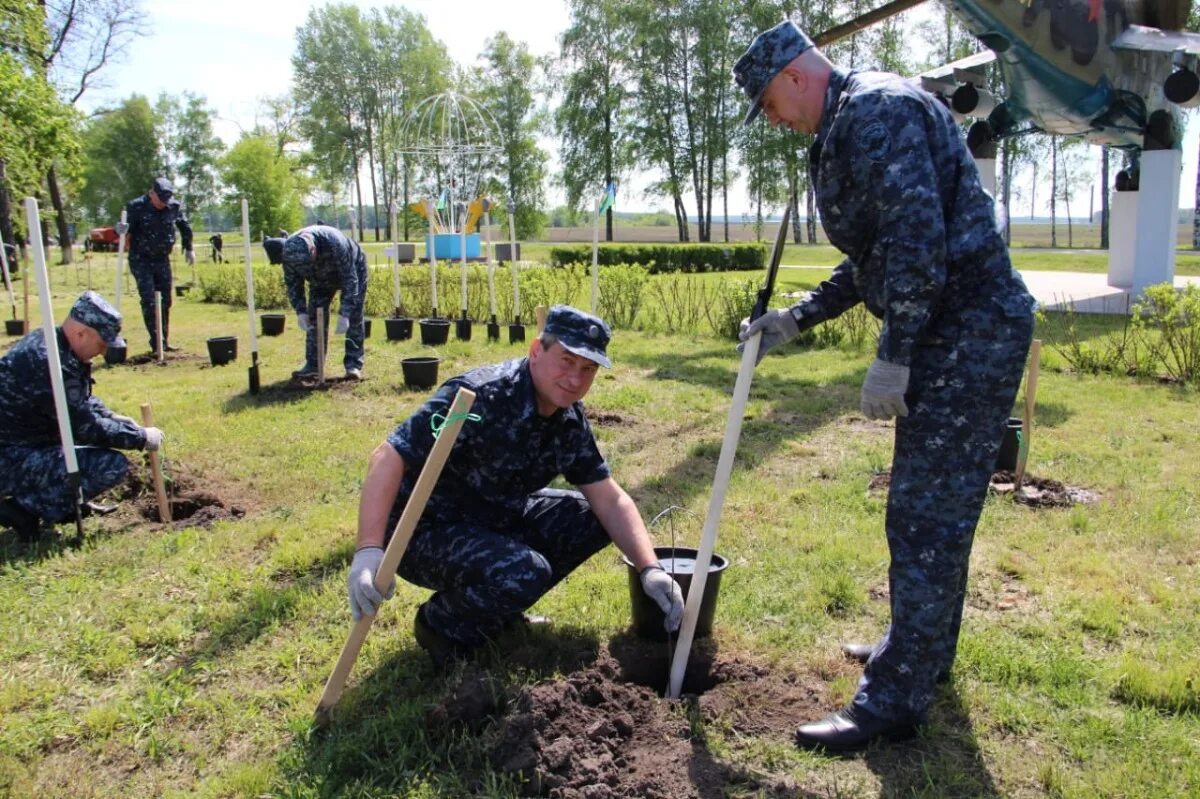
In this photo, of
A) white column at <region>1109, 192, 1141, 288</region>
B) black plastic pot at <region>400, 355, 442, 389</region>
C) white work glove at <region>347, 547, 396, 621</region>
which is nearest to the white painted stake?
white work glove at <region>347, 547, 396, 621</region>

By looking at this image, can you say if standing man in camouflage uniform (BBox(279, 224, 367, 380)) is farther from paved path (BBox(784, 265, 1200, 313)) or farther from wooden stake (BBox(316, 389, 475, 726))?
paved path (BBox(784, 265, 1200, 313))

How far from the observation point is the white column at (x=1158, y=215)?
12.2 m

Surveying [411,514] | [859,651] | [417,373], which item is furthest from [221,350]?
[859,651]

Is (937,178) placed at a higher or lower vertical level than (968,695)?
higher

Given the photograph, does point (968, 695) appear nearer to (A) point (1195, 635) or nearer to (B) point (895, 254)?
(A) point (1195, 635)

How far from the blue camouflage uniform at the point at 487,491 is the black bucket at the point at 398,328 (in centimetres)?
787

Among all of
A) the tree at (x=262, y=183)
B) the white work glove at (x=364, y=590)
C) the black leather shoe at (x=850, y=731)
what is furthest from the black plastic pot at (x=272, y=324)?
the tree at (x=262, y=183)

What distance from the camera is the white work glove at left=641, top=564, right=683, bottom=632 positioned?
2.86 m

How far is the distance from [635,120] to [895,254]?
39373 millimetres

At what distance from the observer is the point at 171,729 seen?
9.02 ft

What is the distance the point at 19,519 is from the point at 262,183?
41.8 metres

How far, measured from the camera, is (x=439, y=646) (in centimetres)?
300

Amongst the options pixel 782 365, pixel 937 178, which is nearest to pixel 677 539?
pixel 937 178

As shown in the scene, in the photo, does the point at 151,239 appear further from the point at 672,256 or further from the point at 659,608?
the point at 672,256
